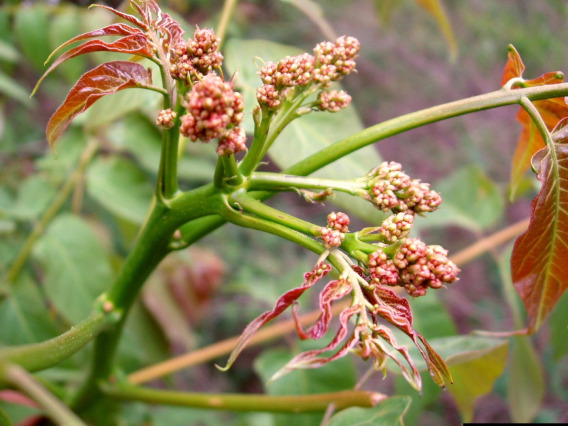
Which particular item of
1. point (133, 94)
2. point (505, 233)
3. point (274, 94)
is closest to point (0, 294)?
point (133, 94)

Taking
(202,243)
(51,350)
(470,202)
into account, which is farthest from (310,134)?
(202,243)

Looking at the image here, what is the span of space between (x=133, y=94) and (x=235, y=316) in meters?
2.23

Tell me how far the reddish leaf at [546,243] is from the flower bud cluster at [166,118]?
1.31 feet

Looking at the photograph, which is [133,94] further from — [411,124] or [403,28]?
[403,28]

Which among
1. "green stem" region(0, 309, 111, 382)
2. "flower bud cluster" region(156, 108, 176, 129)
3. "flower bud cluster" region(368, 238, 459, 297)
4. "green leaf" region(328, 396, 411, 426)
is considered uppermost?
"flower bud cluster" region(156, 108, 176, 129)

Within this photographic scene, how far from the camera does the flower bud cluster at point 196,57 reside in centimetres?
49

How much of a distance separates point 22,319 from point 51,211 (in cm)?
27

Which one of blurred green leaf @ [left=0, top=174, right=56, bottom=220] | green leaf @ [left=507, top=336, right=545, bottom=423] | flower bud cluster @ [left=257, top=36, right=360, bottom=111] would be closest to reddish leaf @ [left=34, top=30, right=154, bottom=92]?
flower bud cluster @ [left=257, top=36, right=360, bottom=111]

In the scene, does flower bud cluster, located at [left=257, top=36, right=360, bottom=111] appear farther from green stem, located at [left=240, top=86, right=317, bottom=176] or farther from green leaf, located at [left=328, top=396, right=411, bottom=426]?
green leaf, located at [left=328, top=396, right=411, bottom=426]

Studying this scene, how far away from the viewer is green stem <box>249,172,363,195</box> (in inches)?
19.6

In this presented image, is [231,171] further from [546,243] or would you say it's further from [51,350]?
[546,243]

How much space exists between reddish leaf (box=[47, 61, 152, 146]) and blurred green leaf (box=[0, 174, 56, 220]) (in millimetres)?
771

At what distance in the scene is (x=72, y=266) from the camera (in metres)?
1.06

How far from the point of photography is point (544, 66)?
157 inches
